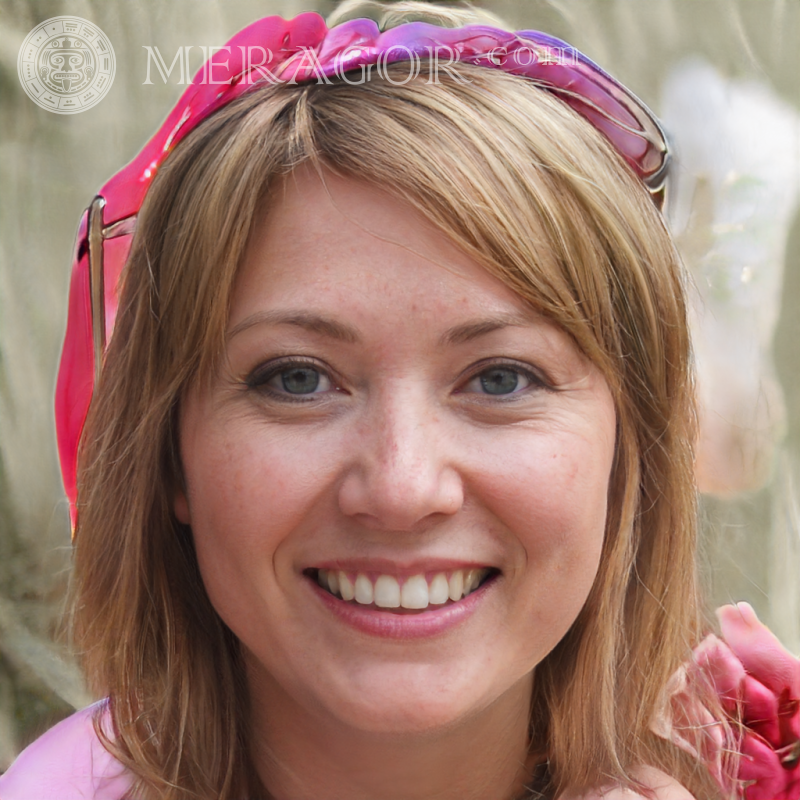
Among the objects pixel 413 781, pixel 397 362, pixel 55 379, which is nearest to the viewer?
pixel 397 362

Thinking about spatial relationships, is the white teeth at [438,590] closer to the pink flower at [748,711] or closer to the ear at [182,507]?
the ear at [182,507]

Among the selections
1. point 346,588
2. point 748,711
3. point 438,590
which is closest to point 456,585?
point 438,590

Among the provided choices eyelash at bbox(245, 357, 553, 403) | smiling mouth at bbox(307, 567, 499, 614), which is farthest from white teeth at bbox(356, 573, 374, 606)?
eyelash at bbox(245, 357, 553, 403)

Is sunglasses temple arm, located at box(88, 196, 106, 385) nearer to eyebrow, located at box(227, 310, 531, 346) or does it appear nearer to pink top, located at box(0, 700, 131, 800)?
eyebrow, located at box(227, 310, 531, 346)

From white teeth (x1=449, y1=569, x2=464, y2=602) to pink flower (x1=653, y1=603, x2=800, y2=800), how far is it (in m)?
0.52

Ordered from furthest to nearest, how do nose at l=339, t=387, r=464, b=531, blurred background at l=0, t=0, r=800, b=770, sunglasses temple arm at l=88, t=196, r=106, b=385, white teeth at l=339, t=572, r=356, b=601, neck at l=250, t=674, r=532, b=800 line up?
blurred background at l=0, t=0, r=800, b=770, sunglasses temple arm at l=88, t=196, r=106, b=385, neck at l=250, t=674, r=532, b=800, white teeth at l=339, t=572, r=356, b=601, nose at l=339, t=387, r=464, b=531

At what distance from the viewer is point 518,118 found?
1009 mm

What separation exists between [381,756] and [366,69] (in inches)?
34.1

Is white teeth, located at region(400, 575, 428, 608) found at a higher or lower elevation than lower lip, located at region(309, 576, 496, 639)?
higher

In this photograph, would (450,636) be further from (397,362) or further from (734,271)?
(734,271)

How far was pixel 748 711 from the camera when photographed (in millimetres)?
1430

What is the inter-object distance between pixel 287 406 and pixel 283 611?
0.24 meters

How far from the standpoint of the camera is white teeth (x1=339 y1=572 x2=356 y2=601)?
100 centimetres

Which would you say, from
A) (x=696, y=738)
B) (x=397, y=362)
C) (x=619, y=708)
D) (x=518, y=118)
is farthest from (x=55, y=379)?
(x=696, y=738)
